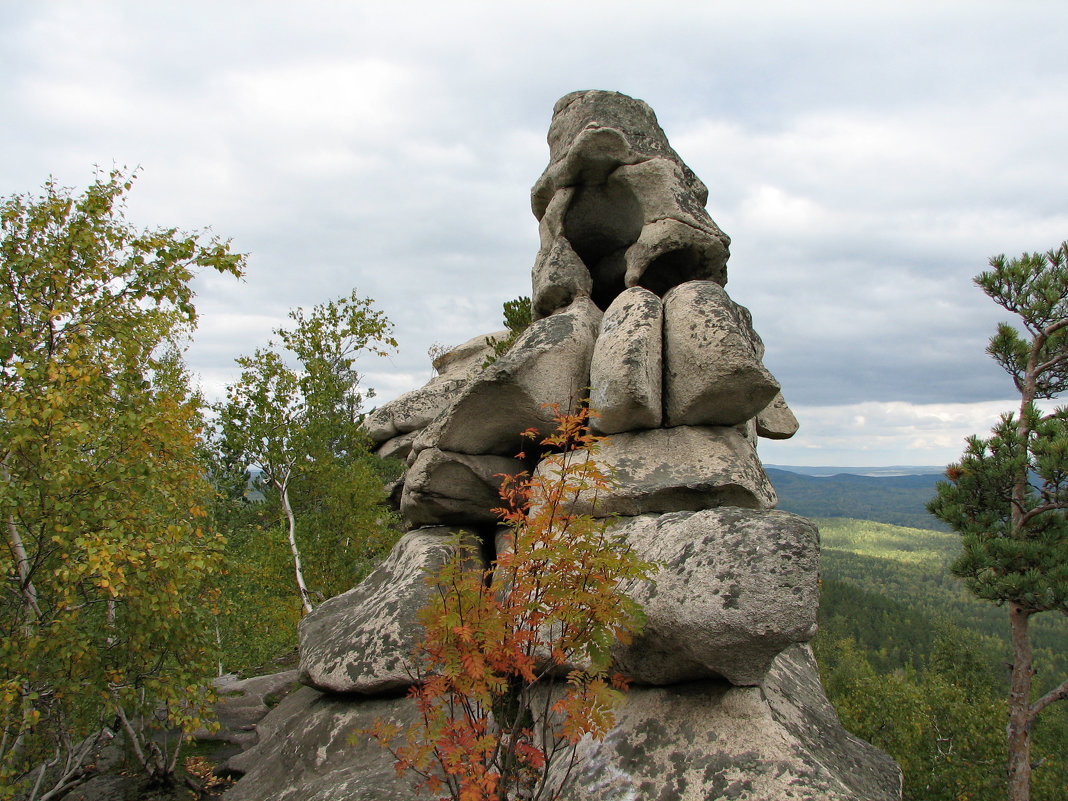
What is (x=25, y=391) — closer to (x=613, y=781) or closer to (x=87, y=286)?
(x=87, y=286)

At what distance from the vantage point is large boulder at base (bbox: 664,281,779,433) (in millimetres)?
8898

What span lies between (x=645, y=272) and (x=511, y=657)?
27.8 ft

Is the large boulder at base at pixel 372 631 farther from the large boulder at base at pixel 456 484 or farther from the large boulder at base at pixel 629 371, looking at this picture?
the large boulder at base at pixel 629 371

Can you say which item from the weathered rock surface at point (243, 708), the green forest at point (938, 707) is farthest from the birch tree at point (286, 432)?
the green forest at point (938, 707)

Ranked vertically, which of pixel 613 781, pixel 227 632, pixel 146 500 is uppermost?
pixel 146 500

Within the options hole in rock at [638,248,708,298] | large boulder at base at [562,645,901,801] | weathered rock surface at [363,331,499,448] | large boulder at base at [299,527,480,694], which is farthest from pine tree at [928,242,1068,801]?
weathered rock surface at [363,331,499,448]

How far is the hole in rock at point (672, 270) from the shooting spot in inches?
457

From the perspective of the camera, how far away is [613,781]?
231 inches

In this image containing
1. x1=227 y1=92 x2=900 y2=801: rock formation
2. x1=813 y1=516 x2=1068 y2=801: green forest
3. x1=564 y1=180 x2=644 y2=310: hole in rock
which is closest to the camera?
x1=227 y1=92 x2=900 y2=801: rock formation

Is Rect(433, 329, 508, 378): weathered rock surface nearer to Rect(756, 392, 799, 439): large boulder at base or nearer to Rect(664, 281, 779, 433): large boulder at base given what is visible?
Rect(756, 392, 799, 439): large boulder at base

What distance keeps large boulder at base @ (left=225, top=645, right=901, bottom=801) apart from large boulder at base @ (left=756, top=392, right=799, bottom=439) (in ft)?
19.0

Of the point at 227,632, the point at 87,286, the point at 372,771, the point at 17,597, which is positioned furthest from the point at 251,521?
the point at 372,771

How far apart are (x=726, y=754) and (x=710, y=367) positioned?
5.07 metres

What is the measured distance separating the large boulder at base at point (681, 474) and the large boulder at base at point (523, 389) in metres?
1.21
